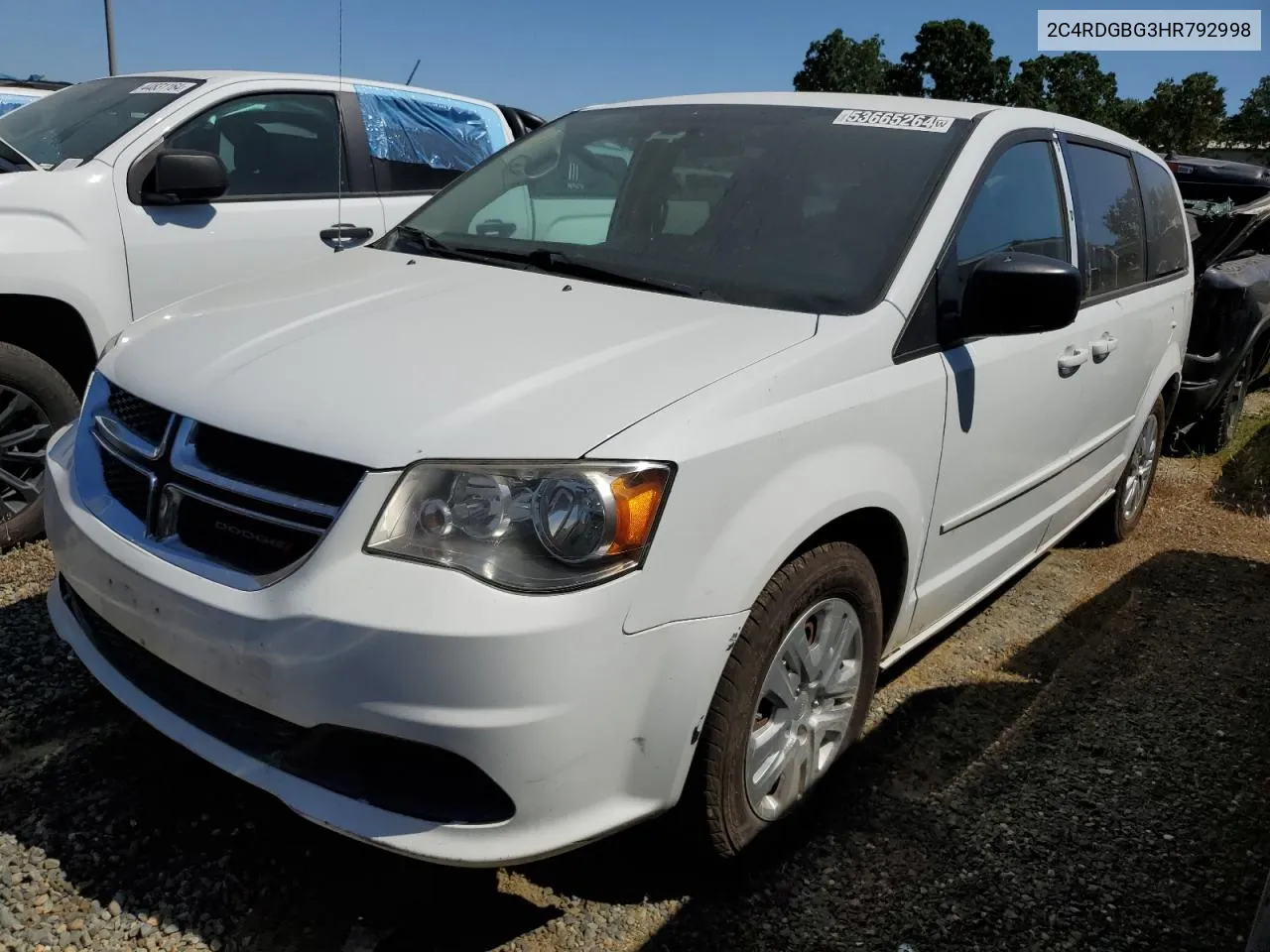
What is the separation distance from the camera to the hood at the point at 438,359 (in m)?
1.98

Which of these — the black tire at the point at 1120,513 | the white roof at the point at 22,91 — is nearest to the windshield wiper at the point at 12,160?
the white roof at the point at 22,91

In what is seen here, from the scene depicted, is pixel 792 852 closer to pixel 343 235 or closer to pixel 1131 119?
pixel 343 235

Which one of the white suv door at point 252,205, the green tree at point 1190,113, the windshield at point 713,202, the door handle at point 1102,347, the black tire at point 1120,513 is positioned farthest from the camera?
the green tree at point 1190,113

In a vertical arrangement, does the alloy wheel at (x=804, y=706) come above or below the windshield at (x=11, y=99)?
below

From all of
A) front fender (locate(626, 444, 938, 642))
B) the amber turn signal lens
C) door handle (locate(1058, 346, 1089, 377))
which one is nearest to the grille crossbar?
the amber turn signal lens

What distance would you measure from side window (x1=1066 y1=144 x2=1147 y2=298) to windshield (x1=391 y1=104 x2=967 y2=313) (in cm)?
88

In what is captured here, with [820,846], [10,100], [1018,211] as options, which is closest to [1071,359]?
[1018,211]

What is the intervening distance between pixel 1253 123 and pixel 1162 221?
53.1 m

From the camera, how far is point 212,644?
198cm

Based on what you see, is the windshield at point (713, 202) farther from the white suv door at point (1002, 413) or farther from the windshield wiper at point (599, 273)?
the white suv door at point (1002, 413)

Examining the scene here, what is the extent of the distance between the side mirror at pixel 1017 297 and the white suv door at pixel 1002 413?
7cm

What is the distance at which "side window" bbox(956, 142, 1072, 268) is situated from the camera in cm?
291

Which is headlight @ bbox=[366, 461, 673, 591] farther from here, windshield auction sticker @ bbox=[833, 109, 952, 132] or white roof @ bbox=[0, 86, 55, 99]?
white roof @ bbox=[0, 86, 55, 99]

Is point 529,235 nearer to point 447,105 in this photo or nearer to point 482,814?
point 482,814
